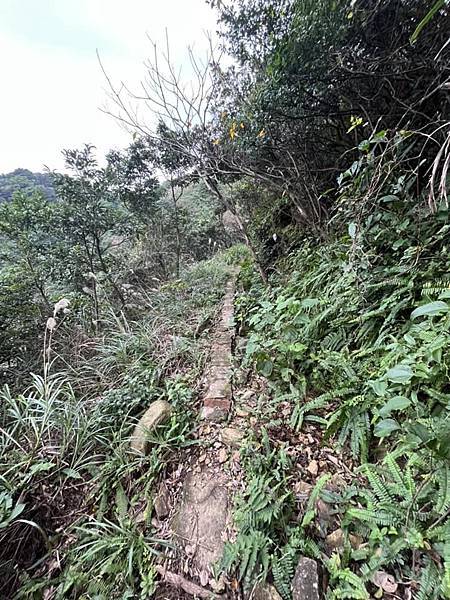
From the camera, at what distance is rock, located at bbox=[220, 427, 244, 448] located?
1481 millimetres

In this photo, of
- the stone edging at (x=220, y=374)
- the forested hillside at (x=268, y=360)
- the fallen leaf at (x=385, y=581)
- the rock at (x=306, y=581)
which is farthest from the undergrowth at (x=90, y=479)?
the fallen leaf at (x=385, y=581)

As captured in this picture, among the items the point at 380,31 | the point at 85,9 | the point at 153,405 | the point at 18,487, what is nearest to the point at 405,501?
the point at 153,405

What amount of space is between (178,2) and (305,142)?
2337mm

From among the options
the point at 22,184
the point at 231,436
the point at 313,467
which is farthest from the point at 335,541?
the point at 22,184

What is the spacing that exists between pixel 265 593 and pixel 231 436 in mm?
672

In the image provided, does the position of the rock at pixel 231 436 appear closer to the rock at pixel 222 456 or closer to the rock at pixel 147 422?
the rock at pixel 222 456

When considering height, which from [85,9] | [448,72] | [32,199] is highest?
[85,9]

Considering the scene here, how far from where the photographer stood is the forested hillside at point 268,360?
0.98m

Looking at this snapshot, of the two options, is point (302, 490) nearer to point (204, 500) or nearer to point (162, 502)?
point (204, 500)

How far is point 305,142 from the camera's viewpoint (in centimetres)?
328

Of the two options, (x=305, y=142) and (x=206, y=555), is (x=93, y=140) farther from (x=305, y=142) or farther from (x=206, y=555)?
(x=206, y=555)

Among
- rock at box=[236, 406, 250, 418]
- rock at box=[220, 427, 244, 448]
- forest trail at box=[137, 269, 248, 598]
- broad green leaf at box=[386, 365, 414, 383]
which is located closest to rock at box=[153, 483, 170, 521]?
forest trail at box=[137, 269, 248, 598]

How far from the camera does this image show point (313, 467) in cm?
126

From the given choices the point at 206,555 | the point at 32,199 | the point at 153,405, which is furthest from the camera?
the point at 32,199
